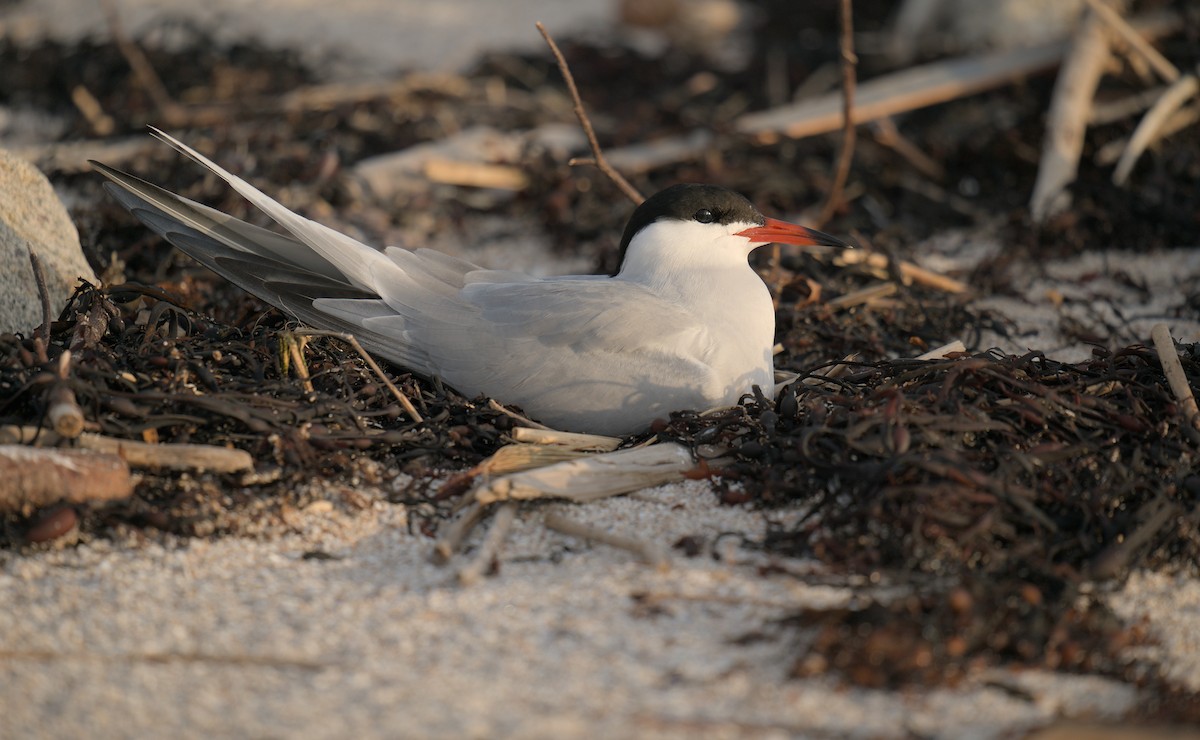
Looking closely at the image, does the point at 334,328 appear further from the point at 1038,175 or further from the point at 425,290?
the point at 1038,175

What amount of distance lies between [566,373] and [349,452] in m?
0.66

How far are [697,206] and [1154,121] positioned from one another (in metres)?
2.99

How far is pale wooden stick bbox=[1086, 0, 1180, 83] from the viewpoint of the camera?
5629mm

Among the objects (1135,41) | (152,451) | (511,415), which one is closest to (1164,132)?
(1135,41)

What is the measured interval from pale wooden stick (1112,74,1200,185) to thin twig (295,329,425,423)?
3.68 meters

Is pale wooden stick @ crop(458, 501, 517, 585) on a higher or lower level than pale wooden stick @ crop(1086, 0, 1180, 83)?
lower

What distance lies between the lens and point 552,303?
3.47 meters

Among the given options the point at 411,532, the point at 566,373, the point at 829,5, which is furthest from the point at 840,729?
the point at 829,5

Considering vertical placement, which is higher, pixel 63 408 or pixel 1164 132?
pixel 1164 132

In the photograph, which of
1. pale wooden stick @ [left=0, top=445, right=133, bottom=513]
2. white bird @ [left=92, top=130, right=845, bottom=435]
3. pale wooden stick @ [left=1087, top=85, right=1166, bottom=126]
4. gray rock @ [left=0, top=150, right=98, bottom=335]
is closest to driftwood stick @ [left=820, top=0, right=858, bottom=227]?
white bird @ [left=92, top=130, right=845, bottom=435]

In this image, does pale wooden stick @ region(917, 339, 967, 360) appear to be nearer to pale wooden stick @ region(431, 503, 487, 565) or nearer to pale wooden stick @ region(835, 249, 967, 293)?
pale wooden stick @ region(835, 249, 967, 293)

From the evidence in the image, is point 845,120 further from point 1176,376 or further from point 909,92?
point 1176,376

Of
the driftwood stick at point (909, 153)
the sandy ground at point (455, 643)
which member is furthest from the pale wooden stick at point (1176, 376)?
the driftwood stick at point (909, 153)

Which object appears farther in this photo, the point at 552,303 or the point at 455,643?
the point at 552,303
